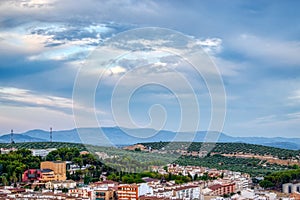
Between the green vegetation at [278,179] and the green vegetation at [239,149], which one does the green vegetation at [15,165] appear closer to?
the green vegetation at [278,179]

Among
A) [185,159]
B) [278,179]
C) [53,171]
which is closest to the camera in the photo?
[278,179]

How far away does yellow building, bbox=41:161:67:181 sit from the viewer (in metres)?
11.5

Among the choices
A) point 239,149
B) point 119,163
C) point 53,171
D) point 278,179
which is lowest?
point 278,179

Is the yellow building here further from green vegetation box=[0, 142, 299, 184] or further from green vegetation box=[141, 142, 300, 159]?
green vegetation box=[141, 142, 300, 159]

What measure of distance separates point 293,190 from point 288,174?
3.46 feet

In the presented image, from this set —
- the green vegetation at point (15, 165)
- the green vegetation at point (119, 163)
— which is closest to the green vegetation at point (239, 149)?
the green vegetation at point (119, 163)

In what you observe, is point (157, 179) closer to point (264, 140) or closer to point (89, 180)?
point (89, 180)

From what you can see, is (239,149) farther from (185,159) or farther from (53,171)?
(53,171)

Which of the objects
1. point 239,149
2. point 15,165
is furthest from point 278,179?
point 239,149

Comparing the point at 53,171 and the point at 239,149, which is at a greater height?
the point at 239,149

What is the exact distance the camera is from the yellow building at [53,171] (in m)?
11.5

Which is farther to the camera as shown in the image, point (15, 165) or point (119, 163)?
point (119, 163)

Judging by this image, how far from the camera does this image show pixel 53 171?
465 inches

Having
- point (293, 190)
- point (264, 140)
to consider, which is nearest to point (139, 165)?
point (293, 190)
